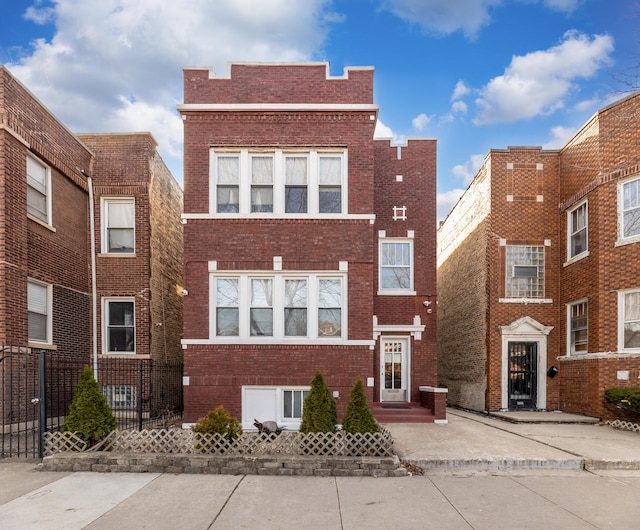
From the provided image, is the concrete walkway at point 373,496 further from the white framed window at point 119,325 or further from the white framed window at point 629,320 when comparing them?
the white framed window at point 119,325

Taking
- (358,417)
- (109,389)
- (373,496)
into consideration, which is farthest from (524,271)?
(109,389)

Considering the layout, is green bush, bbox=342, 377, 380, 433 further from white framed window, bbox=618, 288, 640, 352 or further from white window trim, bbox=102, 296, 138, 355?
white framed window, bbox=618, 288, 640, 352

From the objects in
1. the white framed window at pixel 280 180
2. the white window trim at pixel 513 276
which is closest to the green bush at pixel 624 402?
the white window trim at pixel 513 276

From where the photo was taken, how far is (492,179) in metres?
14.2

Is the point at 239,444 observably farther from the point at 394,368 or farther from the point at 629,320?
the point at 629,320

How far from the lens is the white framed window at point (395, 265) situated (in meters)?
13.2

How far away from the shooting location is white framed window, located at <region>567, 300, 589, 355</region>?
42.1 feet

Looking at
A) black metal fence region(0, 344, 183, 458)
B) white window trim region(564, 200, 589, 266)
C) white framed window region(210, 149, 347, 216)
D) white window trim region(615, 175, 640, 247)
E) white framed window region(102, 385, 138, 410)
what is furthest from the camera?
white window trim region(564, 200, 589, 266)

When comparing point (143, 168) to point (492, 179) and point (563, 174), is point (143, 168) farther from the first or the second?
point (563, 174)

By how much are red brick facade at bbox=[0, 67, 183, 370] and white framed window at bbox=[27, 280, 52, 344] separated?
0.06 metres

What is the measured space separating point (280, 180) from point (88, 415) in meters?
6.82

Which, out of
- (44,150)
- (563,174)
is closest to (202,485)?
(44,150)

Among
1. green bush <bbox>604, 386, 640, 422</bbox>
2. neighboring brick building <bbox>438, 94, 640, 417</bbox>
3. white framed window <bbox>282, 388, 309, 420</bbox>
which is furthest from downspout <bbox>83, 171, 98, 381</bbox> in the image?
green bush <bbox>604, 386, 640, 422</bbox>

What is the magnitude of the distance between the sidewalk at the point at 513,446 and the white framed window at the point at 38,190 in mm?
10669
